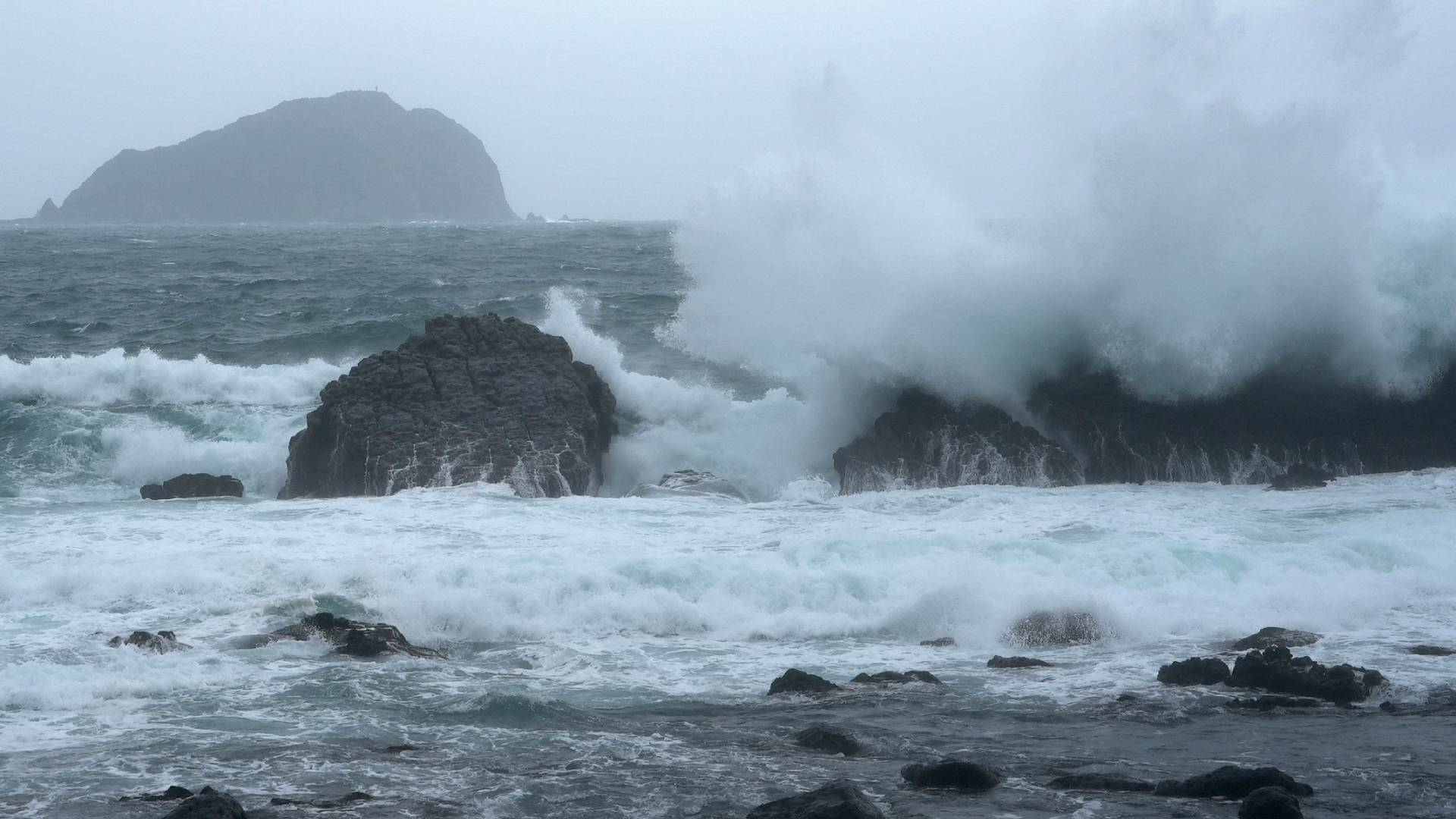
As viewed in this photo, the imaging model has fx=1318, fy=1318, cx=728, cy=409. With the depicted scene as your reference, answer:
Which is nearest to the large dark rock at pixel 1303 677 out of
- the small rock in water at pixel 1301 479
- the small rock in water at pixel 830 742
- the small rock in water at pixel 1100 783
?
the small rock in water at pixel 1100 783

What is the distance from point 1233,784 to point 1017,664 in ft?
10.4

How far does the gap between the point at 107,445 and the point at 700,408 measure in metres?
8.87

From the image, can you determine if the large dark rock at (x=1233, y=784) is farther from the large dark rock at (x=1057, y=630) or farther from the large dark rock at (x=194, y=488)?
the large dark rock at (x=194, y=488)

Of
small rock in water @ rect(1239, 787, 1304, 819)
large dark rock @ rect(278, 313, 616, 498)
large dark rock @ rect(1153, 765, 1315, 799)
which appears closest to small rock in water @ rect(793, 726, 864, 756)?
large dark rock @ rect(1153, 765, 1315, 799)

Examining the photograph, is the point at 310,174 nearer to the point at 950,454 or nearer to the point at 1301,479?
the point at 950,454

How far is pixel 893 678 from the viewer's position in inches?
380

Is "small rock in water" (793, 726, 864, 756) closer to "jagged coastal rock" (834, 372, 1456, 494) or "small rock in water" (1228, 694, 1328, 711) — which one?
"small rock in water" (1228, 694, 1328, 711)

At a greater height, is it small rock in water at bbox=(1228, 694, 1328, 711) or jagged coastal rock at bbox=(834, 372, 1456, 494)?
jagged coastal rock at bbox=(834, 372, 1456, 494)

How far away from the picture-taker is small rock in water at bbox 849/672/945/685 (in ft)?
31.5

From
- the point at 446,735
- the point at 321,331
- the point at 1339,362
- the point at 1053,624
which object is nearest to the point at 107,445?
the point at 321,331

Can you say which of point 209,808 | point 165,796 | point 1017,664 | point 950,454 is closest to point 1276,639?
point 1017,664

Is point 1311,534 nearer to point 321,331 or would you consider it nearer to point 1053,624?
point 1053,624

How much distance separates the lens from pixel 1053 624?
11047mm

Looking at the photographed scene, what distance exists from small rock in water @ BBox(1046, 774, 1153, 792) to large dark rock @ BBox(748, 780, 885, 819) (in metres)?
1.19
